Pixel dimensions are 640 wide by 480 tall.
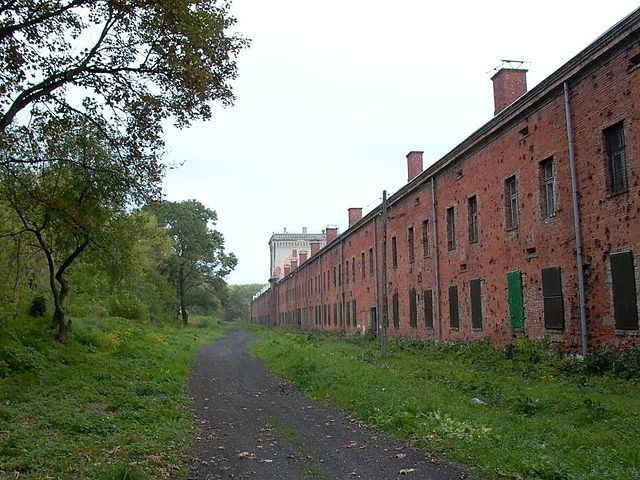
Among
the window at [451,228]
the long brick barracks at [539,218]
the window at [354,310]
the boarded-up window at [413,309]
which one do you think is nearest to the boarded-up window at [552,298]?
the long brick barracks at [539,218]

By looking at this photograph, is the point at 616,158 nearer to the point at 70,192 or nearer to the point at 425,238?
the point at 425,238

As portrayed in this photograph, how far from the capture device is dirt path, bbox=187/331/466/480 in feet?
22.6

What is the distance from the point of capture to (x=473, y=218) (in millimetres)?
21547

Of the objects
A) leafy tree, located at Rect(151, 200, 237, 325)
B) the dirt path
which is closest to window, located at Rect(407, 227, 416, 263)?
the dirt path

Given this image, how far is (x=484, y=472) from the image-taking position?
646 centimetres

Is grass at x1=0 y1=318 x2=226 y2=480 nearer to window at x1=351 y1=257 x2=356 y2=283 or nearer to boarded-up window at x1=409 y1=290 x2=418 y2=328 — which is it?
boarded-up window at x1=409 y1=290 x2=418 y2=328

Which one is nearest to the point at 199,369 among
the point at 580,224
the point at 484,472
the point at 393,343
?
the point at 393,343

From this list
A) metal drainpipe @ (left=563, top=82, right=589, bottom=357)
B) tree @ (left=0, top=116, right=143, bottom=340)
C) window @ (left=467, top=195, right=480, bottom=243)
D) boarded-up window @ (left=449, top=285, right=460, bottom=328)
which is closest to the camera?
tree @ (left=0, top=116, right=143, bottom=340)

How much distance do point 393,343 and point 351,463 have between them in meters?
19.9

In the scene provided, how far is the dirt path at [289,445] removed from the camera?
6.88m

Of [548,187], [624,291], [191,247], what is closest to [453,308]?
[548,187]

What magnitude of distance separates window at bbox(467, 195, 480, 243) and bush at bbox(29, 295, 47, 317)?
1556 cm

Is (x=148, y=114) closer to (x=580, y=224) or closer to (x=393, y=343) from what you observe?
(x=580, y=224)

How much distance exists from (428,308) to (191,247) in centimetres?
3369
